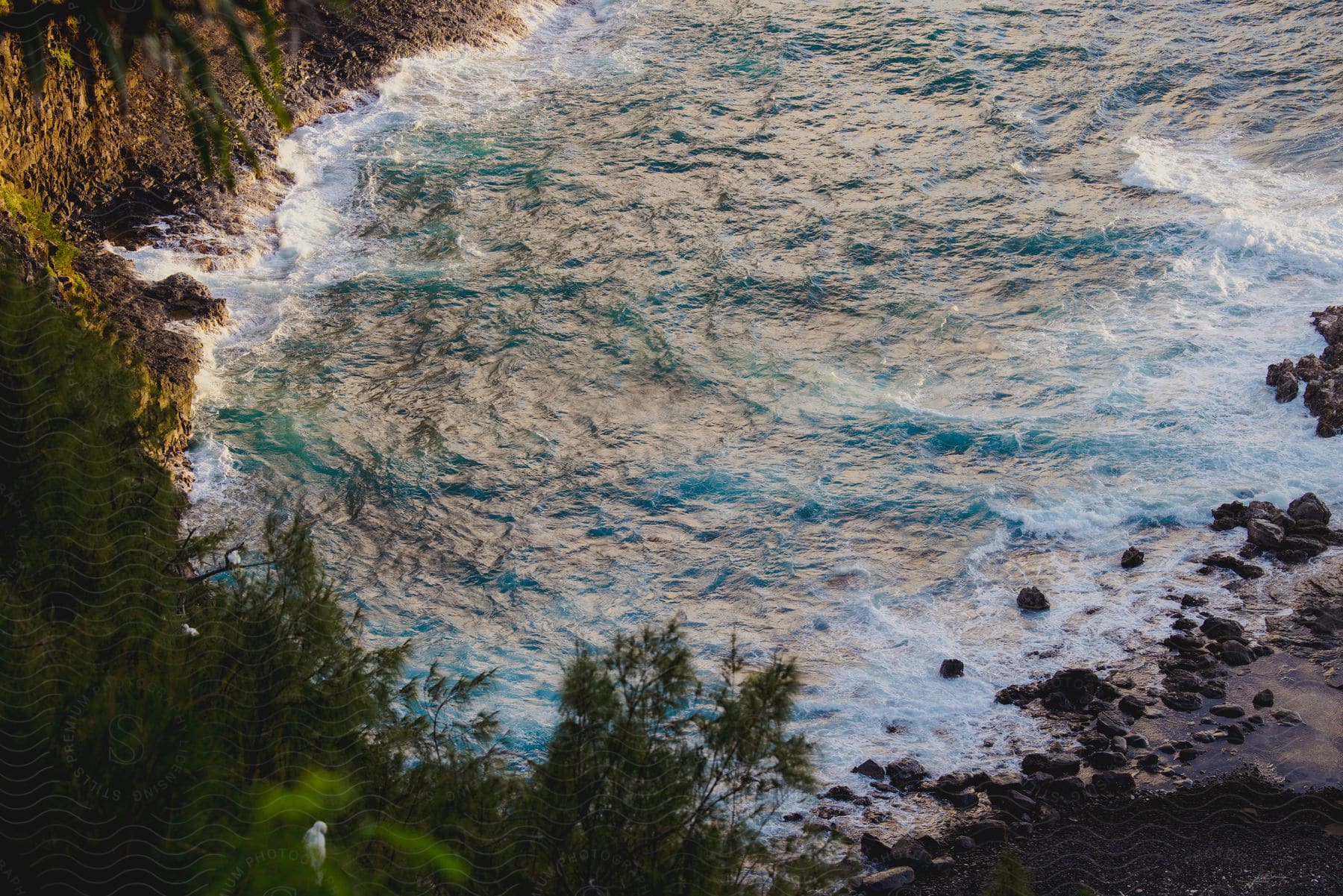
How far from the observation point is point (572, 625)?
14305 mm

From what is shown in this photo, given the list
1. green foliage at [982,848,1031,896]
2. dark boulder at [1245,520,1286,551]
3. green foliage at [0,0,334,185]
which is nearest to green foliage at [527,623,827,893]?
green foliage at [982,848,1031,896]

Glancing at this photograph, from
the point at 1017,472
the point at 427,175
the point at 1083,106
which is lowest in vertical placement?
the point at 1017,472

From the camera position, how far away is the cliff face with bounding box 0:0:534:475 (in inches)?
648

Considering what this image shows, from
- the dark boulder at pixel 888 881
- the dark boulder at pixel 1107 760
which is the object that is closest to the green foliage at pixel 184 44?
the dark boulder at pixel 888 881

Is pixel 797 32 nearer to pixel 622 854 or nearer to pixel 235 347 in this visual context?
pixel 235 347

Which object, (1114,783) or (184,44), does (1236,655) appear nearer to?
(1114,783)

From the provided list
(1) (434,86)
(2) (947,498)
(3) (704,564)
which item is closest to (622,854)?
(3) (704,564)

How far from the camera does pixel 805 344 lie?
19.9m

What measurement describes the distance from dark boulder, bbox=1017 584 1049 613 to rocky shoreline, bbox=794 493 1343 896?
1 cm

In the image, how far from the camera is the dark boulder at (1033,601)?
14109mm

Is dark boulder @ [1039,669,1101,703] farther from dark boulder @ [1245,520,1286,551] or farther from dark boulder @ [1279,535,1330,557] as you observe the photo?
dark boulder @ [1279,535,1330,557]

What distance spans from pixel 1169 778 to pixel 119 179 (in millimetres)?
19126

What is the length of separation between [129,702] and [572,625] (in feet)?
26.3

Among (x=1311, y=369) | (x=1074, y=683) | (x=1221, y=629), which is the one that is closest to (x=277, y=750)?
(x=1074, y=683)
